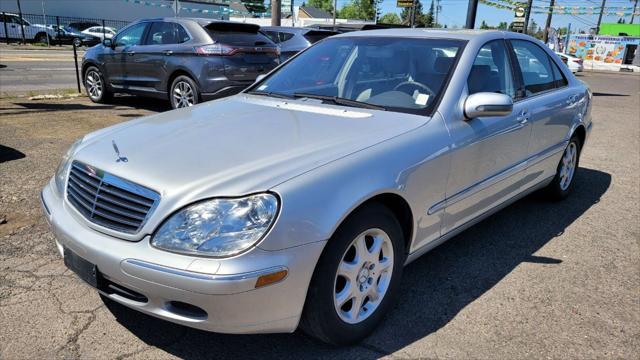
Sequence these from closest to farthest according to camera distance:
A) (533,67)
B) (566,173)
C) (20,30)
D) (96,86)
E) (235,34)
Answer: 1. (533,67)
2. (566,173)
3. (235,34)
4. (96,86)
5. (20,30)

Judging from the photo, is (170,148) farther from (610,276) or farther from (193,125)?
(610,276)

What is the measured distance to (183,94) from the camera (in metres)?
8.60

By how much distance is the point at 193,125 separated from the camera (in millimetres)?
3193

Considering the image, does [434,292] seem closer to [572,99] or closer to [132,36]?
[572,99]

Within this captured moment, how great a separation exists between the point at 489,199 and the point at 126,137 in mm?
2453

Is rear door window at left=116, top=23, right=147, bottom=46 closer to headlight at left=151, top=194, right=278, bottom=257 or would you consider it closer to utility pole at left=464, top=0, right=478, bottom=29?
headlight at left=151, top=194, right=278, bottom=257

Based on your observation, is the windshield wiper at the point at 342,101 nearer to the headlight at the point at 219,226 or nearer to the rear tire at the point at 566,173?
the headlight at the point at 219,226

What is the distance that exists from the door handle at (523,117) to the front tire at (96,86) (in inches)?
328

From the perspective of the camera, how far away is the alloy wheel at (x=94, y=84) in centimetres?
1017

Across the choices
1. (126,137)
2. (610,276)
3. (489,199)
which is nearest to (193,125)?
(126,137)

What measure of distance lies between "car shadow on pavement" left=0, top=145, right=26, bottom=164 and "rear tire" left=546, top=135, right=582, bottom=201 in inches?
222

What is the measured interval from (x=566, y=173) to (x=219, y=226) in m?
4.17

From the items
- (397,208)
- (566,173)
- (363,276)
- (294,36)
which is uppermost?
(294,36)

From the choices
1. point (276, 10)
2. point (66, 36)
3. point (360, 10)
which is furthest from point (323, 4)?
point (276, 10)
